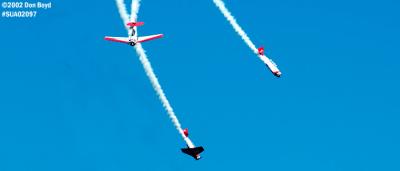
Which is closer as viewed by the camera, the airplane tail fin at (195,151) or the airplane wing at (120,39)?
the airplane wing at (120,39)

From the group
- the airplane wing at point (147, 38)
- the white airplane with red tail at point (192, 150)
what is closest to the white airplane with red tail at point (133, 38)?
the airplane wing at point (147, 38)

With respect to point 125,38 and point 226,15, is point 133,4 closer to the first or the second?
point 125,38

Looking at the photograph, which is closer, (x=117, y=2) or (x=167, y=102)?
(x=117, y=2)

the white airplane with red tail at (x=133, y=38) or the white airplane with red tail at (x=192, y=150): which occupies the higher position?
the white airplane with red tail at (x=133, y=38)

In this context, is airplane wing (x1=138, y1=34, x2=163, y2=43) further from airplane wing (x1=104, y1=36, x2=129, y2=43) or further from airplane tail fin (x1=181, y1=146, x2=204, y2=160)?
airplane tail fin (x1=181, y1=146, x2=204, y2=160)

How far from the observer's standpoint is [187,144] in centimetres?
17750

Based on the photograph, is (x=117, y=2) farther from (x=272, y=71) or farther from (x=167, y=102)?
(x=272, y=71)

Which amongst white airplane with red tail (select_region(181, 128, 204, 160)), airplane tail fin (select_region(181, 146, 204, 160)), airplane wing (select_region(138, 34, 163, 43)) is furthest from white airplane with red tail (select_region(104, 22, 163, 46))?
airplane tail fin (select_region(181, 146, 204, 160))

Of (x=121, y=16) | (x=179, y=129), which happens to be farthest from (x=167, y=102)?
(x=121, y=16)

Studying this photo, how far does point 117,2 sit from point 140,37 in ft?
31.8

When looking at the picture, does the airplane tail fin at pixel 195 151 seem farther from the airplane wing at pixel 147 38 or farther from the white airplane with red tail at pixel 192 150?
the airplane wing at pixel 147 38

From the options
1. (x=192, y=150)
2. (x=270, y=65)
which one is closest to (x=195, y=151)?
(x=192, y=150)

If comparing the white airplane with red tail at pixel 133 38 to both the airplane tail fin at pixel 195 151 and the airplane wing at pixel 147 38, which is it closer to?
the airplane wing at pixel 147 38

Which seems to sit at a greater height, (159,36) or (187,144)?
(159,36)
